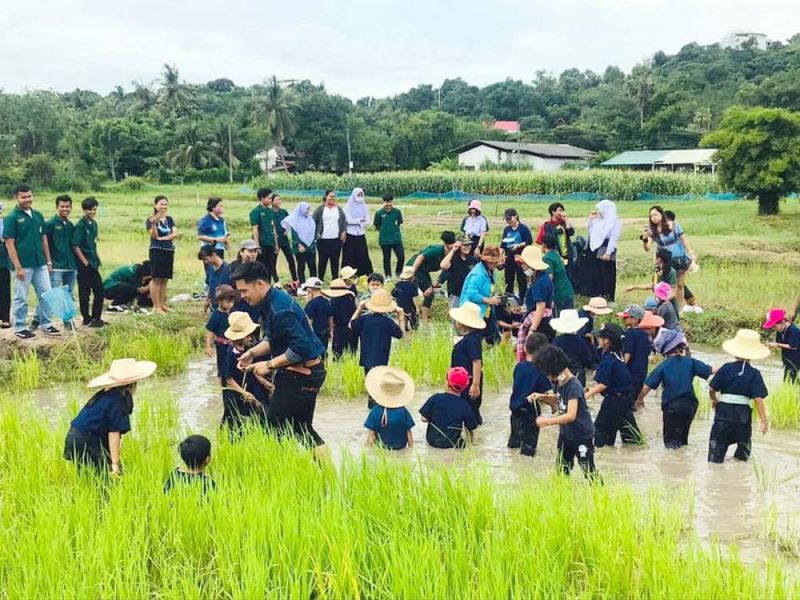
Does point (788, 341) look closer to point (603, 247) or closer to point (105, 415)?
point (603, 247)

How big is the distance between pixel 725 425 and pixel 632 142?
62449 mm

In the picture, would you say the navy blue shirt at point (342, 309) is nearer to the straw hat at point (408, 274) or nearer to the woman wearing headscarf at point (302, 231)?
the straw hat at point (408, 274)

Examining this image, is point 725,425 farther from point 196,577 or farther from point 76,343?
point 76,343

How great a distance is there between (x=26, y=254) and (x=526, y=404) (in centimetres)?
646

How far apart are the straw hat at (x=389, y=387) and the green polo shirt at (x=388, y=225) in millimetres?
6816

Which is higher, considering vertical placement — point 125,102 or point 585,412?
point 125,102

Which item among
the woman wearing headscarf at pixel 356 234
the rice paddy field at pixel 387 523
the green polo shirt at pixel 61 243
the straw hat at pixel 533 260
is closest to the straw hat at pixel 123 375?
the rice paddy field at pixel 387 523

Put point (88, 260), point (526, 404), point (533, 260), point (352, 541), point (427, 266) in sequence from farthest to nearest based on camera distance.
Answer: point (427, 266) → point (88, 260) → point (533, 260) → point (526, 404) → point (352, 541)

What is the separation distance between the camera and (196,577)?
12.8ft

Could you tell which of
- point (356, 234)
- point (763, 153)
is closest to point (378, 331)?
point (356, 234)

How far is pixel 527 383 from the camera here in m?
6.42

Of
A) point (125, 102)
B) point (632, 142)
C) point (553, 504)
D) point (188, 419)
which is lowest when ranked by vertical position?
point (188, 419)

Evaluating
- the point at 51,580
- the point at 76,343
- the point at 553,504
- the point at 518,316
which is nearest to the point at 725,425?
the point at 553,504

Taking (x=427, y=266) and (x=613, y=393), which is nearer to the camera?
(x=613, y=393)
